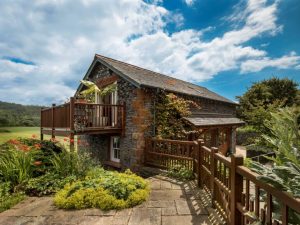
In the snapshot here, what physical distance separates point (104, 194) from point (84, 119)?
4.69 m

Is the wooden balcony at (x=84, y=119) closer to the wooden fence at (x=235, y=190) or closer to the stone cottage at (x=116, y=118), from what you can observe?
the stone cottage at (x=116, y=118)

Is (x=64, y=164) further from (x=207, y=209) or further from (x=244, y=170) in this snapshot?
(x=244, y=170)

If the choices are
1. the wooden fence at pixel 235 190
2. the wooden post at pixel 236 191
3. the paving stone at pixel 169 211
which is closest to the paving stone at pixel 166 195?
the paving stone at pixel 169 211

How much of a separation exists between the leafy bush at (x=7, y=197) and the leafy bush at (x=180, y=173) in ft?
15.3

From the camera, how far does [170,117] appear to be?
9.94 m

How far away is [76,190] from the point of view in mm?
4766

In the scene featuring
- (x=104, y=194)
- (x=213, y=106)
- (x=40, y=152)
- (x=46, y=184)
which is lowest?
(x=46, y=184)

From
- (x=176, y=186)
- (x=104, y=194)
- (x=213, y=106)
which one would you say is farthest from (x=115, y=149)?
(x=213, y=106)

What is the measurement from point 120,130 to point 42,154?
12.3 ft

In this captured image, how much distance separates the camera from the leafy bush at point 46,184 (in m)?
5.22

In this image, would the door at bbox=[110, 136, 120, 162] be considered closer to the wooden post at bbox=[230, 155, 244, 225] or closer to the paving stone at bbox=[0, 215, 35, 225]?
the paving stone at bbox=[0, 215, 35, 225]

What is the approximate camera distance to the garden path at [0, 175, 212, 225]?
3795mm

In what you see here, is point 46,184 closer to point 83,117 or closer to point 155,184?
point 155,184

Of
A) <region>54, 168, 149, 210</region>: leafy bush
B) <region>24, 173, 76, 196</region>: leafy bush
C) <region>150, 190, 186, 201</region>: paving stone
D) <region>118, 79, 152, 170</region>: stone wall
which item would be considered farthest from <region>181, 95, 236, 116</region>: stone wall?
<region>24, 173, 76, 196</region>: leafy bush
